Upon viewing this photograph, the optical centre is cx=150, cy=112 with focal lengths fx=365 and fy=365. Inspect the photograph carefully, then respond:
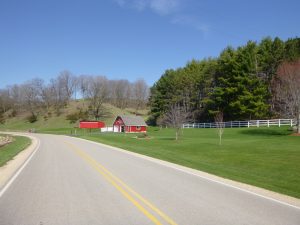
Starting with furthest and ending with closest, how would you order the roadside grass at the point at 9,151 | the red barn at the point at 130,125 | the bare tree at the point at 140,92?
the bare tree at the point at 140,92, the red barn at the point at 130,125, the roadside grass at the point at 9,151

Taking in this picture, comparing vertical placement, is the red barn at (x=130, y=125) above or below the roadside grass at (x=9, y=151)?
above

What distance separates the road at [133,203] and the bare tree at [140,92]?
13577cm

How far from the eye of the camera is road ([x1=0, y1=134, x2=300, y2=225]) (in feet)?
25.1

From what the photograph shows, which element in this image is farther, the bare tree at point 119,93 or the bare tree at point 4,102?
the bare tree at point 119,93

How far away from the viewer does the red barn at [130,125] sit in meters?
86.8

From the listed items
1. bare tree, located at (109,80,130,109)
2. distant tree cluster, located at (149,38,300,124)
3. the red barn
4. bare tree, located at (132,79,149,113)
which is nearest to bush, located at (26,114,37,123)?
bare tree, located at (109,80,130,109)

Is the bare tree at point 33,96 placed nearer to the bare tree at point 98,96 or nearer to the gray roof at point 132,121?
the bare tree at point 98,96

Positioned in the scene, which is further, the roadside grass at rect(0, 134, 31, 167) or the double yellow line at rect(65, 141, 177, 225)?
the roadside grass at rect(0, 134, 31, 167)

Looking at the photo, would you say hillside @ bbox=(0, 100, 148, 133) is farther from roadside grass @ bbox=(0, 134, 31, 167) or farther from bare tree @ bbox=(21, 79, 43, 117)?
roadside grass @ bbox=(0, 134, 31, 167)

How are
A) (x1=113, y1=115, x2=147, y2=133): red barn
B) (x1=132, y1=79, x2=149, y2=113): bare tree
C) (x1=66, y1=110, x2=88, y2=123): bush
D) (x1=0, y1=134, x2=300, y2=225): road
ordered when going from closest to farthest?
(x1=0, y1=134, x2=300, y2=225): road → (x1=113, y1=115, x2=147, y2=133): red barn → (x1=66, y1=110, x2=88, y2=123): bush → (x1=132, y1=79, x2=149, y2=113): bare tree

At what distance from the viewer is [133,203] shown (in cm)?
923

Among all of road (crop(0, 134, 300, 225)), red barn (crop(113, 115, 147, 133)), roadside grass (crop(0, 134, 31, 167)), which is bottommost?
roadside grass (crop(0, 134, 31, 167))

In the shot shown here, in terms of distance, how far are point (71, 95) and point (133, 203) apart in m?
144

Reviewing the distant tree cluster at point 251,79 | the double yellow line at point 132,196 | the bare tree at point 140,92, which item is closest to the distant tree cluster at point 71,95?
the bare tree at point 140,92
